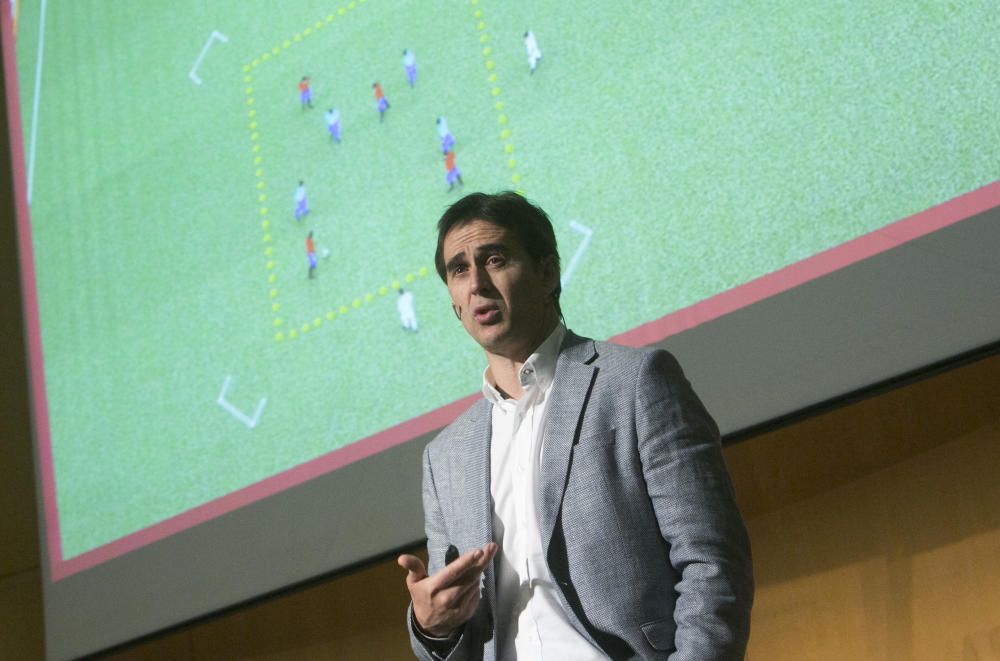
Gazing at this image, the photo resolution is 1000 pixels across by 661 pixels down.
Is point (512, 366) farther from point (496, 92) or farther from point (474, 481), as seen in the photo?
point (496, 92)

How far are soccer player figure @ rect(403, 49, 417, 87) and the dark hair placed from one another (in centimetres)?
104

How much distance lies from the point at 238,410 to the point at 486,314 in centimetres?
133

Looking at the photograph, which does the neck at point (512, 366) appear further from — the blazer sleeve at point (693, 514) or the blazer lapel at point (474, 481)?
the blazer sleeve at point (693, 514)

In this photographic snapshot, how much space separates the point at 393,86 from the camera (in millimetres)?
2314

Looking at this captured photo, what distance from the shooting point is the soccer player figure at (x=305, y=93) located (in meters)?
2.47

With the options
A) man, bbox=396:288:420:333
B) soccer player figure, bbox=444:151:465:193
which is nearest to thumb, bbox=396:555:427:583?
man, bbox=396:288:420:333

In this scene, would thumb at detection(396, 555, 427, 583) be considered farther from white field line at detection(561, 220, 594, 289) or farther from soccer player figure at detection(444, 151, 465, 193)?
soccer player figure at detection(444, 151, 465, 193)

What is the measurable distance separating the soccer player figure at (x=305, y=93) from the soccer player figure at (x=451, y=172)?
1.57 ft

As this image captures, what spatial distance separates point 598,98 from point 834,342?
65cm

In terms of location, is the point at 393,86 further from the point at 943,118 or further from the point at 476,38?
the point at 943,118

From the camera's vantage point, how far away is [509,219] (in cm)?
129

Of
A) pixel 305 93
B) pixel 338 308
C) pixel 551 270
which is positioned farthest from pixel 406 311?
pixel 551 270

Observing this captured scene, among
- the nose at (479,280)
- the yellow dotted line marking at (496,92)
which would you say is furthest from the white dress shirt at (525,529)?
the yellow dotted line marking at (496,92)

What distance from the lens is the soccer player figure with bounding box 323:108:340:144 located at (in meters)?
2.40
